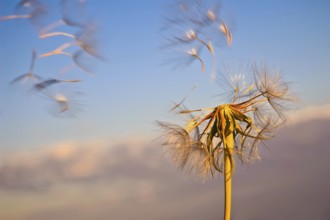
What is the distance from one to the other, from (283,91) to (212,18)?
3088mm

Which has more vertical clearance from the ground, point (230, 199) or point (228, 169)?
point (228, 169)

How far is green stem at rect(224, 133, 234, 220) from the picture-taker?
36.0ft

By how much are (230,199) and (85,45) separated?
18.4 feet

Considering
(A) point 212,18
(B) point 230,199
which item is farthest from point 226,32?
(B) point 230,199

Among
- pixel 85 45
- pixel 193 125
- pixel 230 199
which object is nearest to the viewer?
pixel 85 45

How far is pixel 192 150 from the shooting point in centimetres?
1171

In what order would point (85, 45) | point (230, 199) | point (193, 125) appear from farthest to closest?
point (193, 125) → point (230, 199) → point (85, 45)

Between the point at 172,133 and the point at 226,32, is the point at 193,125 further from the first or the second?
the point at 226,32

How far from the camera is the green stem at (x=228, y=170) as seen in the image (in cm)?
1097

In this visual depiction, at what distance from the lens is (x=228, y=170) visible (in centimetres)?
1119

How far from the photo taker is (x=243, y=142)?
11.7 metres

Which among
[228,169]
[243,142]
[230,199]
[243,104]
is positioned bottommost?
[230,199]

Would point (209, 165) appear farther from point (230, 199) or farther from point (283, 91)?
point (283, 91)

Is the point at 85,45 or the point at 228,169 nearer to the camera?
the point at 85,45
